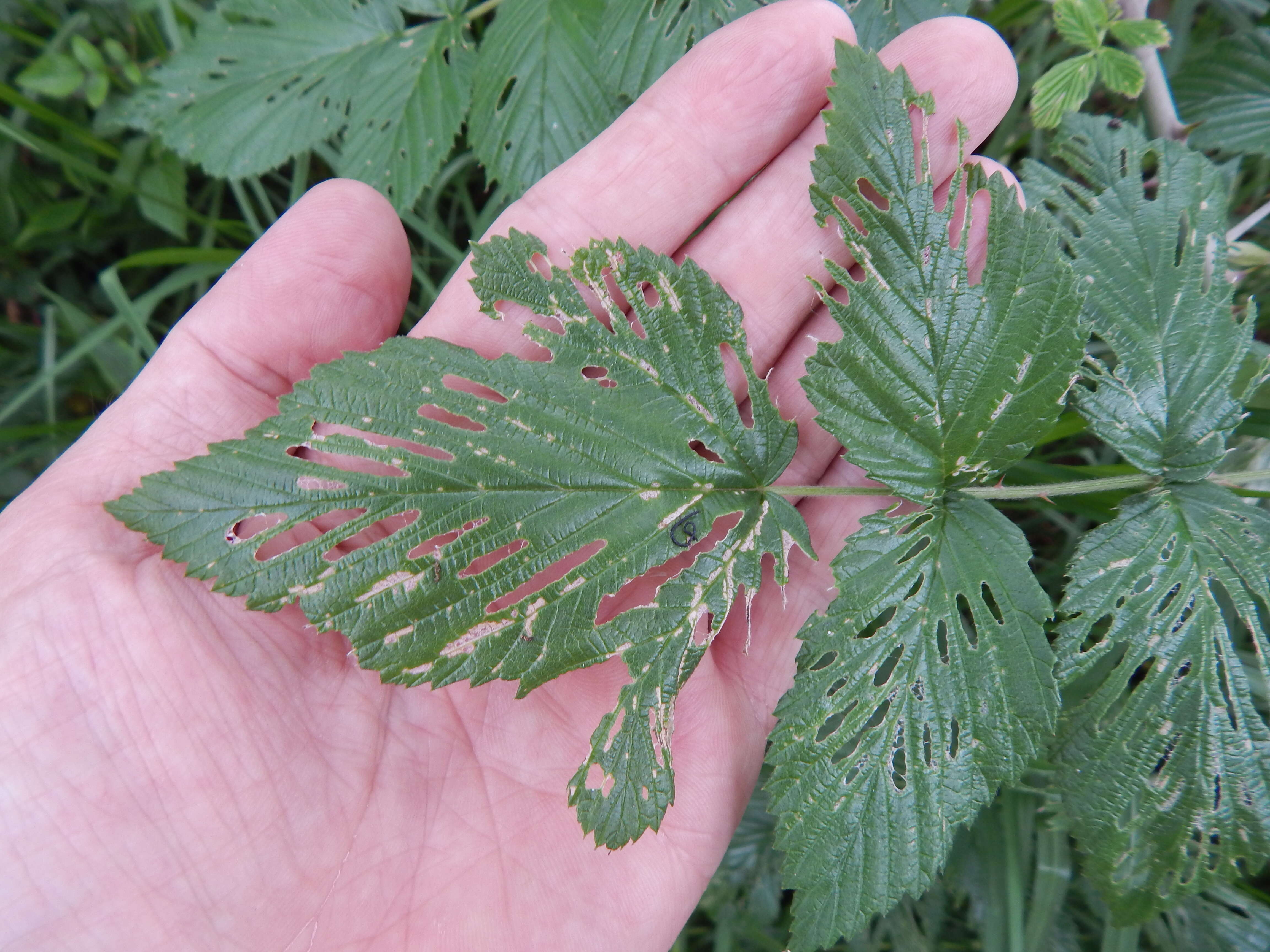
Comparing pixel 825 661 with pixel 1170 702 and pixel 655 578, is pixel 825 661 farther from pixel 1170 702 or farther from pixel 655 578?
pixel 1170 702

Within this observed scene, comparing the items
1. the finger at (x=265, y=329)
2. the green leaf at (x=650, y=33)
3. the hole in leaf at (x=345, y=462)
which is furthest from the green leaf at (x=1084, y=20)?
the hole in leaf at (x=345, y=462)

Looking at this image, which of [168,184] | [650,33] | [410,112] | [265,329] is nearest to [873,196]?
[650,33]

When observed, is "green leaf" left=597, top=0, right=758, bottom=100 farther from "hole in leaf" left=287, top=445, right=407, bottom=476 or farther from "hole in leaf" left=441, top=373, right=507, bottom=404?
"hole in leaf" left=287, top=445, right=407, bottom=476

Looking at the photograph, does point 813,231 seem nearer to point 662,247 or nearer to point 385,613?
point 662,247

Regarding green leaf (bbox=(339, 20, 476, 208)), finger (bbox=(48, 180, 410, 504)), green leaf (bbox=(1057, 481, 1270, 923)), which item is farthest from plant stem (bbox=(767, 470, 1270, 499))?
green leaf (bbox=(339, 20, 476, 208))

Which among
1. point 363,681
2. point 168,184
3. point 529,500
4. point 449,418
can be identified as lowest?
point 363,681

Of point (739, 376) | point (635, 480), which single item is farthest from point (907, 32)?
point (635, 480)

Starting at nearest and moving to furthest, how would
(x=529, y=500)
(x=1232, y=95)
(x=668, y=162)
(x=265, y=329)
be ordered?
(x=529, y=500)
(x=265, y=329)
(x=668, y=162)
(x=1232, y=95)
